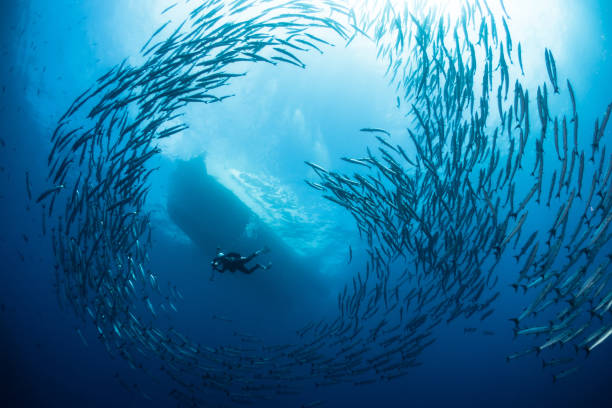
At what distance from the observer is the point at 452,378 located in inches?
1725

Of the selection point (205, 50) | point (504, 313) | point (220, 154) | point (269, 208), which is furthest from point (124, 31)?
point (504, 313)

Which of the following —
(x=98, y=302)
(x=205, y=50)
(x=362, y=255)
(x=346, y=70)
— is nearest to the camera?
(x=205, y=50)

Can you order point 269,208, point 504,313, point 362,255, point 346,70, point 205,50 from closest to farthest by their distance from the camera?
point 205,50
point 346,70
point 269,208
point 362,255
point 504,313

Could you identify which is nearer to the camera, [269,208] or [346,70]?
[346,70]

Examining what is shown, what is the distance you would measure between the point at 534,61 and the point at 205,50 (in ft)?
48.0

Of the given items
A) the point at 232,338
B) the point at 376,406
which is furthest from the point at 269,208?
the point at 376,406

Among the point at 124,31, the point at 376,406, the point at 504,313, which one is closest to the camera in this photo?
the point at 124,31

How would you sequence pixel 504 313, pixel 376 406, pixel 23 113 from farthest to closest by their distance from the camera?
1. pixel 376 406
2. pixel 504 313
3. pixel 23 113

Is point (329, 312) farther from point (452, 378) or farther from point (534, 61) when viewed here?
point (534, 61)

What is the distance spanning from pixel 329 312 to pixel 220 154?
81.6 feet

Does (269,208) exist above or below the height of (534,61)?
above

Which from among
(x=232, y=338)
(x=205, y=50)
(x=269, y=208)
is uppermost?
(x=269, y=208)

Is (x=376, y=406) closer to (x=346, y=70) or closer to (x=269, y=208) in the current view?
(x=269, y=208)

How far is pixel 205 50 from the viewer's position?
20.1 feet
